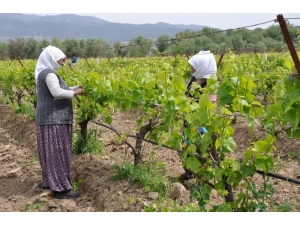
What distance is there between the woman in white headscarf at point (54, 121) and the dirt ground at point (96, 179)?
245 millimetres

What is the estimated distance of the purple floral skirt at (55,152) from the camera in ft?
16.2

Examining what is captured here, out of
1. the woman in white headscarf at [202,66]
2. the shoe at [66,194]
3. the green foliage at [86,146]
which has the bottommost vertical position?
the shoe at [66,194]

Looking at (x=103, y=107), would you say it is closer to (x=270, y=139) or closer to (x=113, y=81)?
(x=113, y=81)

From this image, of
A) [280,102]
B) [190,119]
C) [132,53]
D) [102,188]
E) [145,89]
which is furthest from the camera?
[132,53]

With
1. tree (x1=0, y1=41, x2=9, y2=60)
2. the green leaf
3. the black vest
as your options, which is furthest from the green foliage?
tree (x1=0, y1=41, x2=9, y2=60)

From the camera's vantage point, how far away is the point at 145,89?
183 inches

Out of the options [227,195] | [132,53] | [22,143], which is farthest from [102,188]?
[132,53]

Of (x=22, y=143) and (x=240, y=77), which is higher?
(x=240, y=77)

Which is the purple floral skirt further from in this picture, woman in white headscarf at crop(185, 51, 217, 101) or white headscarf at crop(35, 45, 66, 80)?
woman in white headscarf at crop(185, 51, 217, 101)

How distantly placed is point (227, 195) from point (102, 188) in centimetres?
221

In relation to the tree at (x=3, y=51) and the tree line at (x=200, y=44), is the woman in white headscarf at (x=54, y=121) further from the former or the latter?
the tree at (x=3, y=51)

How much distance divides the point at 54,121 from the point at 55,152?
1.27 feet

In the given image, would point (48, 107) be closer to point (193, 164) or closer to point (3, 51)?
point (193, 164)

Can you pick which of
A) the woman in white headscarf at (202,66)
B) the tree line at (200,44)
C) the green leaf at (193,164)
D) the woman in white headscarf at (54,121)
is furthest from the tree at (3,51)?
the green leaf at (193,164)
